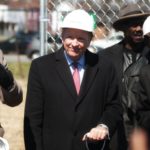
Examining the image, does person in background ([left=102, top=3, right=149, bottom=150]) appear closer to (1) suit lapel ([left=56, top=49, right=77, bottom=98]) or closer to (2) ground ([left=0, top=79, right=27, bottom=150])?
(1) suit lapel ([left=56, top=49, right=77, bottom=98])

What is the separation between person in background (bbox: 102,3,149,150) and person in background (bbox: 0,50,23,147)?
83 centimetres

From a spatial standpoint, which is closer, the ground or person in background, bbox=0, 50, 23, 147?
person in background, bbox=0, 50, 23, 147

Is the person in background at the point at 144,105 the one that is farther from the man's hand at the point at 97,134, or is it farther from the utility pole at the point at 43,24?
the utility pole at the point at 43,24

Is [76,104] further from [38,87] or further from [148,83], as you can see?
[148,83]

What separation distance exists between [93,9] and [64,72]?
2.05 m

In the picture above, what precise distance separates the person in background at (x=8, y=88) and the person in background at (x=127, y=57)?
83 cm

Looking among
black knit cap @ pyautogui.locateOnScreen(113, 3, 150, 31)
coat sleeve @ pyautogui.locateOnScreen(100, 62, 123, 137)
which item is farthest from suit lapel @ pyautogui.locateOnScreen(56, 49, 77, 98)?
black knit cap @ pyautogui.locateOnScreen(113, 3, 150, 31)

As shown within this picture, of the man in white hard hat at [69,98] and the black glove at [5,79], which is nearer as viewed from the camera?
the black glove at [5,79]

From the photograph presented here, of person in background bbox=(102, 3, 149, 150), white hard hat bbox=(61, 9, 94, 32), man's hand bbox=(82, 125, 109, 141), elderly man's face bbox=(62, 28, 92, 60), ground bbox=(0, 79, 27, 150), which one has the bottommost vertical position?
ground bbox=(0, 79, 27, 150)

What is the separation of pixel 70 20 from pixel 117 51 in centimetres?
117

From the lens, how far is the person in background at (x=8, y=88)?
4045 millimetres

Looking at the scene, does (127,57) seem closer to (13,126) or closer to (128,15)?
(128,15)

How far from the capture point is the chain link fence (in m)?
6.12

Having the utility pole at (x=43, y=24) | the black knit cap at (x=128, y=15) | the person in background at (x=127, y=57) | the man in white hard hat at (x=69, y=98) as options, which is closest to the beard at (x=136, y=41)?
the person in background at (x=127, y=57)
